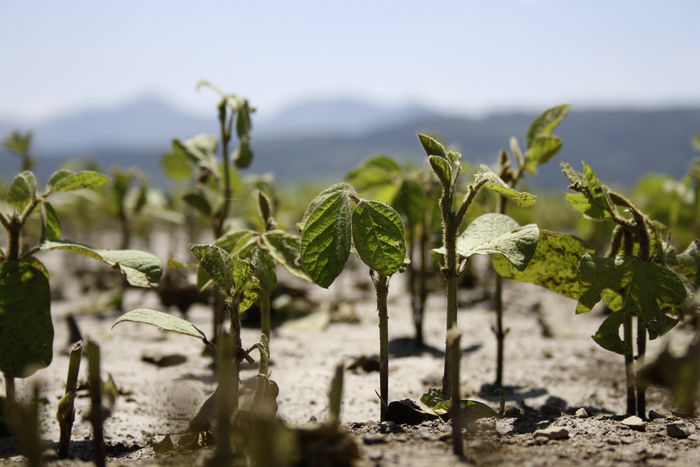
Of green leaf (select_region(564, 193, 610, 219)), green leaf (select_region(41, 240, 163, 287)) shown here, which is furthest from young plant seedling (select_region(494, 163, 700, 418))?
green leaf (select_region(41, 240, 163, 287))

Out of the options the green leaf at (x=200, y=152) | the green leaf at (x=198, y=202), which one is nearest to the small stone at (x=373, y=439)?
the green leaf at (x=200, y=152)

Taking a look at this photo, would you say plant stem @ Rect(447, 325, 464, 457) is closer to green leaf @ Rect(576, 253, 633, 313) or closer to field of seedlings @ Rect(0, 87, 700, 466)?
field of seedlings @ Rect(0, 87, 700, 466)

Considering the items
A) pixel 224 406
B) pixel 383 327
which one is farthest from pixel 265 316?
pixel 224 406

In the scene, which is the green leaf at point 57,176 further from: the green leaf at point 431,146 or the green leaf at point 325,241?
the green leaf at point 431,146

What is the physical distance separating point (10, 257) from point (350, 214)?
1.04m

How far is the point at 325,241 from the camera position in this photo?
145cm

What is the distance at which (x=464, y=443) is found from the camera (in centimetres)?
135

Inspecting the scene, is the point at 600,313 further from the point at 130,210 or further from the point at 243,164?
the point at 130,210

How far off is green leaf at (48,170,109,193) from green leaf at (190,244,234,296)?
638 millimetres

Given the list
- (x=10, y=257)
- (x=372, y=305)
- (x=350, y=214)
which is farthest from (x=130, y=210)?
(x=350, y=214)

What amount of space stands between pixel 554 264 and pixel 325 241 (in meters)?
0.80

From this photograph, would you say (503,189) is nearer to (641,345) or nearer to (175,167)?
(641,345)

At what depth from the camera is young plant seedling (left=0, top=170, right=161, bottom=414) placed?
1.56m

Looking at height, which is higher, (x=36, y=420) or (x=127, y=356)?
(x=36, y=420)
